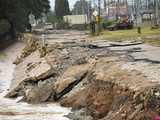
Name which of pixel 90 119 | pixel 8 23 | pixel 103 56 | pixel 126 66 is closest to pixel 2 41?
pixel 8 23

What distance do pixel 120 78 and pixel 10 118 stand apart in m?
3.91

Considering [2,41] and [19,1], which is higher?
[19,1]

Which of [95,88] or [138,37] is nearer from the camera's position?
[95,88]

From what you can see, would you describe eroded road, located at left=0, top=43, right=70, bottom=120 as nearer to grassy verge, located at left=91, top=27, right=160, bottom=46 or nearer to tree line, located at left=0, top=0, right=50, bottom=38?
grassy verge, located at left=91, top=27, right=160, bottom=46

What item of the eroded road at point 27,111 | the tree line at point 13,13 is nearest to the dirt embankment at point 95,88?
the eroded road at point 27,111

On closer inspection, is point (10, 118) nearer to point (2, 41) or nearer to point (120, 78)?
point (120, 78)


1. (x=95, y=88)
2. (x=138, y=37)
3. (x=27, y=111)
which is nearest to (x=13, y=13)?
(x=138, y=37)

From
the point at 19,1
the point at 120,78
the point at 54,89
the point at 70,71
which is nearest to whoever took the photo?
the point at 120,78

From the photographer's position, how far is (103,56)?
26.5 m

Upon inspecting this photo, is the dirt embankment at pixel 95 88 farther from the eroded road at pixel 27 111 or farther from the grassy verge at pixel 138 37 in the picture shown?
the grassy verge at pixel 138 37

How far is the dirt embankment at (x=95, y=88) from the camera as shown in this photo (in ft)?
48.4

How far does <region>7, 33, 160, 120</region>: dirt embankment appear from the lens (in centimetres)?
1477

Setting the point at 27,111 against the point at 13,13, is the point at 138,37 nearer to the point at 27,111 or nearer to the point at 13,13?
the point at 27,111

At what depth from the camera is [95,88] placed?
19.5 metres
